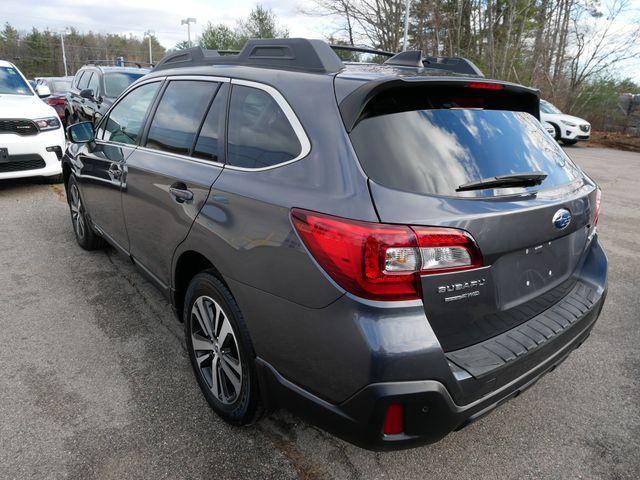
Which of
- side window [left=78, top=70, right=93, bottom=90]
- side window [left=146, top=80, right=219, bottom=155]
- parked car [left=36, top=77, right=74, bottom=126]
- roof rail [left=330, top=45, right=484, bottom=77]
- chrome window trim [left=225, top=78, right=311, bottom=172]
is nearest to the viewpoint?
chrome window trim [left=225, top=78, right=311, bottom=172]

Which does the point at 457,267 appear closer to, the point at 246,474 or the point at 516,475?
the point at 516,475

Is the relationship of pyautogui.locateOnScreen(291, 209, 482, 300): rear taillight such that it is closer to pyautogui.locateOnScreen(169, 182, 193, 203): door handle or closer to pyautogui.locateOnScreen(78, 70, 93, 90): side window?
pyautogui.locateOnScreen(169, 182, 193, 203): door handle

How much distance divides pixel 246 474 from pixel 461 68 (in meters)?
2.38

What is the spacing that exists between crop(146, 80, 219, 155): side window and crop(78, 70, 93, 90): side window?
9328 mm

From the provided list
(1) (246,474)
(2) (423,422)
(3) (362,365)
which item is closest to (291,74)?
(3) (362,365)

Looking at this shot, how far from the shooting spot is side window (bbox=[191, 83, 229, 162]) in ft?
7.74

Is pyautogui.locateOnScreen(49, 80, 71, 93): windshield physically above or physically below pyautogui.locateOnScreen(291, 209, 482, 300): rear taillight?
above

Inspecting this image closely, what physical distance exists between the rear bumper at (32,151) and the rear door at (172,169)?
454cm

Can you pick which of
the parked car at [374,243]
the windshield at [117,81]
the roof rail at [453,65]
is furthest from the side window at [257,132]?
the windshield at [117,81]

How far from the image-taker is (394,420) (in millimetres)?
1619

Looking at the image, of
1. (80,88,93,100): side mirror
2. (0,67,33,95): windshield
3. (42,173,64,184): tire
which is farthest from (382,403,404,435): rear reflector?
(80,88,93,100): side mirror

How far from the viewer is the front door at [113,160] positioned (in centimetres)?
329

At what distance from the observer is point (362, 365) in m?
1.56

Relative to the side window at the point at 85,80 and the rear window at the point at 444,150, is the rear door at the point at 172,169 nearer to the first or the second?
the rear window at the point at 444,150
